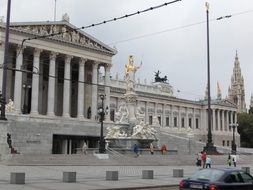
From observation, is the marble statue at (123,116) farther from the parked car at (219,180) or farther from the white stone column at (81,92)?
Result: the parked car at (219,180)

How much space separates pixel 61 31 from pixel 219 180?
5255cm

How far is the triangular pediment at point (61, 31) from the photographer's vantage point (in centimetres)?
6952

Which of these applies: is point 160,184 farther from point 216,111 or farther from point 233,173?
point 216,111

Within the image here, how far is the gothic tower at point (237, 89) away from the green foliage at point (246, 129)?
41735 mm

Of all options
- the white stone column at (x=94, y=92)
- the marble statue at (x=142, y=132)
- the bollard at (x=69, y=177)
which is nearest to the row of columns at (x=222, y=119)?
the white stone column at (x=94, y=92)

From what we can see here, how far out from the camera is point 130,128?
55.2 meters

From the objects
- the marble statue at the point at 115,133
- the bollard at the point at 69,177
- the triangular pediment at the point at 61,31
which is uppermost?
the triangular pediment at the point at 61,31

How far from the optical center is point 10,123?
177ft

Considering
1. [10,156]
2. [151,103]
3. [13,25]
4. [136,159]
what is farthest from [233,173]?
[151,103]

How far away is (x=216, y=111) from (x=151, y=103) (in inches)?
880

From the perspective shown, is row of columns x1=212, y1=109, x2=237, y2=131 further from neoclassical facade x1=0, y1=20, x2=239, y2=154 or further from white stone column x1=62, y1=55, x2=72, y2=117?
white stone column x1=62, y1=55, x2=72, y2=117

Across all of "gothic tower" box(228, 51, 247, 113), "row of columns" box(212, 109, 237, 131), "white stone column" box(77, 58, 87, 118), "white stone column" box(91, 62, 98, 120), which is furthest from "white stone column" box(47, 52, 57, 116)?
"gothic tower" box(228, 51, 247, 113)

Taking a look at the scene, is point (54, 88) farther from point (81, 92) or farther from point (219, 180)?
point (219, 180)

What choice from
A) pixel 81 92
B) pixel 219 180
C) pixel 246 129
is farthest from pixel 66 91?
pixel 246 129
